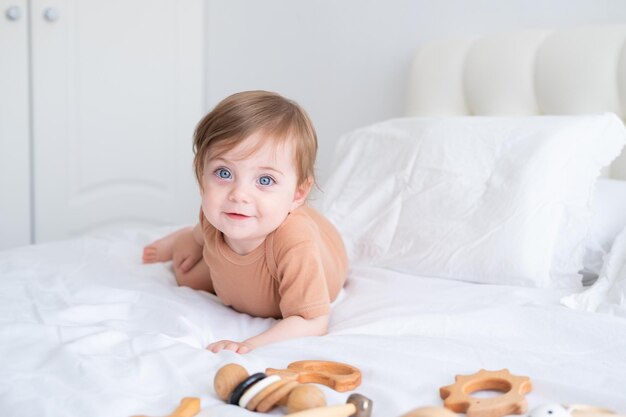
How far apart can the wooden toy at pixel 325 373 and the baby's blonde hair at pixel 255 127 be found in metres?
0.35

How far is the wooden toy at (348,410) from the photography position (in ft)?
2.20

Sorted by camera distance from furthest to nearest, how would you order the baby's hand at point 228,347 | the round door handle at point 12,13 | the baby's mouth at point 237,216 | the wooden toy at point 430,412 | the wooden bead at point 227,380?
the round door handle at point 12,13, the baby's mouth at point 237,216, the baby's hand at point 228,347, the wooden bead at point 227,380, the wooden toy at point 430,412

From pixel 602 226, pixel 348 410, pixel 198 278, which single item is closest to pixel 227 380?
pixel 348 410

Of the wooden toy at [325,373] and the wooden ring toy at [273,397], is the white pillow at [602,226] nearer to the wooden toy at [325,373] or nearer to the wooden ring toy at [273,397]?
the wooden toy at [325,373]

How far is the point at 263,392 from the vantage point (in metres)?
0.72

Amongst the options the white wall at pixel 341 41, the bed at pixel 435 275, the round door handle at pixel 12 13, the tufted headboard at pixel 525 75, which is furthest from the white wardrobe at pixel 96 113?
the tufted headboard at pixel 525 75

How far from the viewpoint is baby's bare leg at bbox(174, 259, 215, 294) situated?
1.33 m

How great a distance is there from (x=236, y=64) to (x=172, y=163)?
1.40 feet

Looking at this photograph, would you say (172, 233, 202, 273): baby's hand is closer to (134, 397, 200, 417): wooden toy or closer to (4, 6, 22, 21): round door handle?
Answer: (134, 397, 200, 417): wooden toy

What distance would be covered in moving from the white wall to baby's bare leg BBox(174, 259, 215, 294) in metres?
1.01

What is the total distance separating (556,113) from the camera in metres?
1.69

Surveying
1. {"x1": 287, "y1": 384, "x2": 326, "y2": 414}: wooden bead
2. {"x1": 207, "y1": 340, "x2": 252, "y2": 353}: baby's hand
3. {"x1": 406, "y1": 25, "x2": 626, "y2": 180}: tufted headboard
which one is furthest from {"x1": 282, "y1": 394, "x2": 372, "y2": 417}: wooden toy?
{"x1": 406, "y1": 25, "x2": 626, "y2": 180}: tufted headboard

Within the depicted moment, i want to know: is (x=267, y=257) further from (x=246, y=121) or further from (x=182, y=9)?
(x=182, y=9)

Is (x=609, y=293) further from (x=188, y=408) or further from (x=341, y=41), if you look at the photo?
(x=341, y=41)
